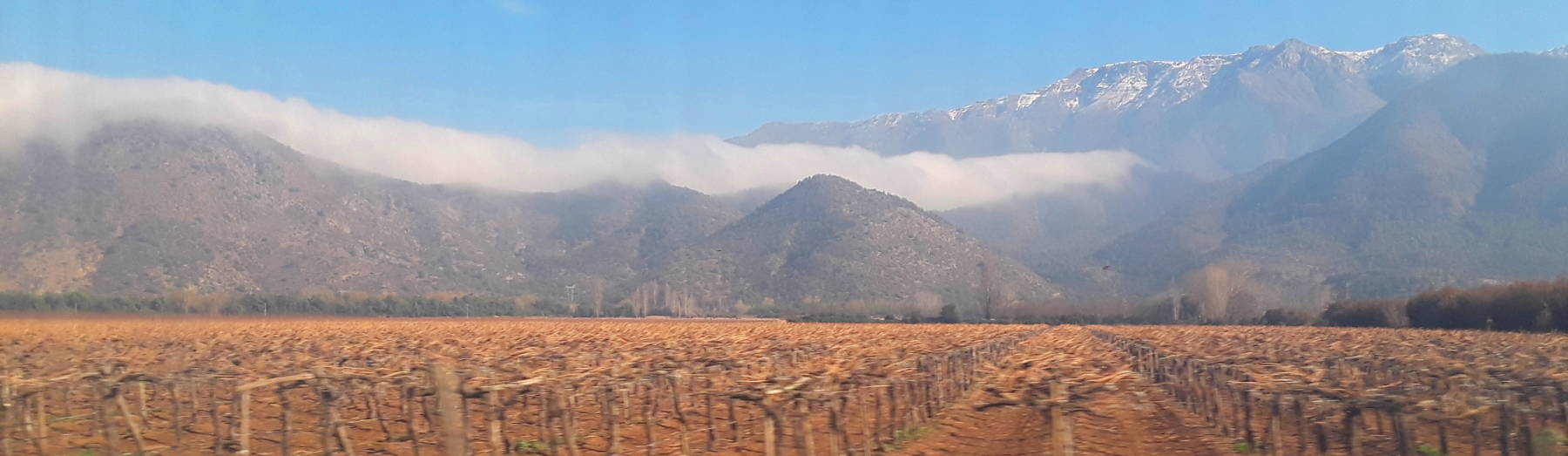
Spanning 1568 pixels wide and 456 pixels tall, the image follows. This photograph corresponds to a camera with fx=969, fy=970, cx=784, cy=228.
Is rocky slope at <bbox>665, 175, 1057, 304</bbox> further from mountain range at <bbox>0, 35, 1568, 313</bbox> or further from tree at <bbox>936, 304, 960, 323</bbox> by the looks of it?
tree at <bbox>936, 304, 960, 323</bbox>

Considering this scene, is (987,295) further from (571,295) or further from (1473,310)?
(571,295)

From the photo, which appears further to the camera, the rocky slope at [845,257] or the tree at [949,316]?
the rocky slope at [845,257]

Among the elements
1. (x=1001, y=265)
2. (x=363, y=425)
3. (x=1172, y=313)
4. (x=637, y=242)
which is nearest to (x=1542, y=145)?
(x=1001, y=265)

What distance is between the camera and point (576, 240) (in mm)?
164000

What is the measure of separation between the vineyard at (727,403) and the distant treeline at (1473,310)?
28.8 metres

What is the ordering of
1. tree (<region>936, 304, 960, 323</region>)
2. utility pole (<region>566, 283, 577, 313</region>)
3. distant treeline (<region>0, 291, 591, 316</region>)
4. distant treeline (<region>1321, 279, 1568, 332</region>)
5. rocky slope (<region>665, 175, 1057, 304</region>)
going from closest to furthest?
distant treeline (<region>0, 291, 591, 316</region>), distant treeline (<region>1321, 279, 1568, 332</region>), tree (<region>936, 304, 960, 323</region>), rocky slope (<region>665, 175, 1057, 304</region>), utility pole (<region>566, 283, 577, 313</region>)

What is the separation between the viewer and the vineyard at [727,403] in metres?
11.1

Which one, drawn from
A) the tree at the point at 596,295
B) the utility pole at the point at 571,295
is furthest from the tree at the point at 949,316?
the utility pole at the point at 571,295

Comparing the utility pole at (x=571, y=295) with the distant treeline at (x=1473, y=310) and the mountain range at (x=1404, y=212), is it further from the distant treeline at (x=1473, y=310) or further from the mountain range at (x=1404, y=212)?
the distant treeline at (x=1473, y=310)

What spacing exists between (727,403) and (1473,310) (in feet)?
195

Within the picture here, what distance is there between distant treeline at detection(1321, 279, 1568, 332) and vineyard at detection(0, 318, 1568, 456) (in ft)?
94.4

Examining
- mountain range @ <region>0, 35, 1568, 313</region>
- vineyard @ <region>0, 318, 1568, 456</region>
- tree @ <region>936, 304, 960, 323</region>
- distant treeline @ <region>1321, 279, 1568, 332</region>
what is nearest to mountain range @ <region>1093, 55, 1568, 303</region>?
mountain range @ <region>0, 35, 1568, 313</region>

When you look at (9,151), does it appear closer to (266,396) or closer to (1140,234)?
(266,396)

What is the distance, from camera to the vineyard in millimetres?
11062
